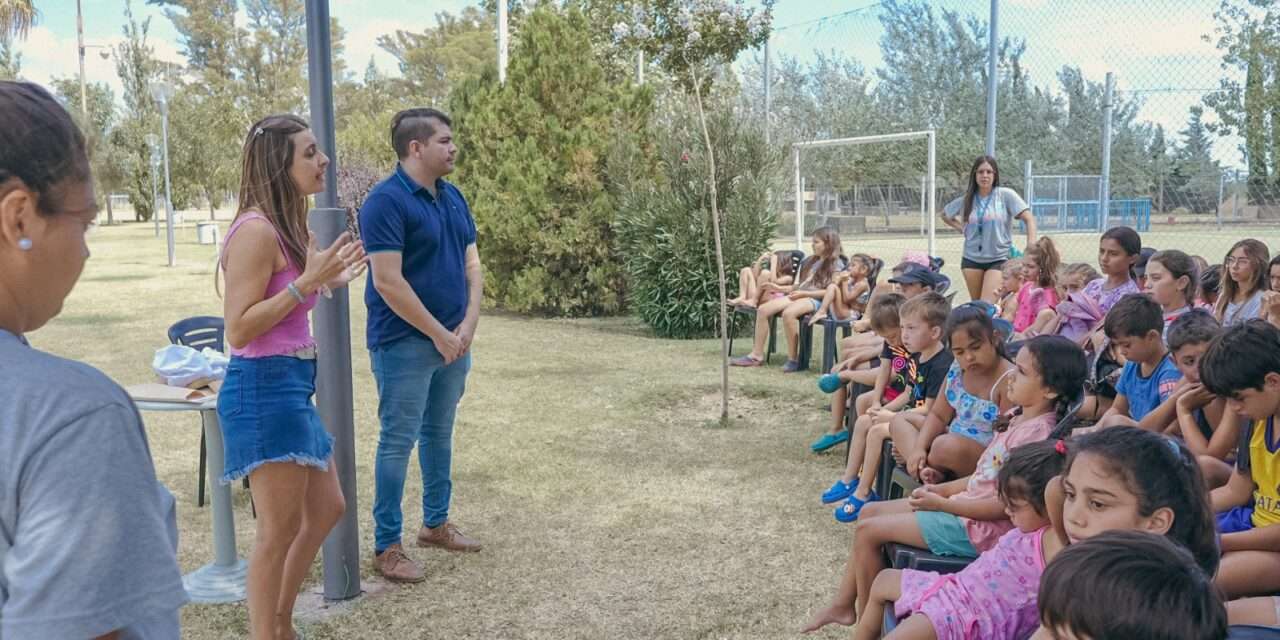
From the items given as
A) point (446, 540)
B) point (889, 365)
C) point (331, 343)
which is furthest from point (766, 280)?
point (331, 343)

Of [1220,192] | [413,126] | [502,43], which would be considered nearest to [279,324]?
[413,126]

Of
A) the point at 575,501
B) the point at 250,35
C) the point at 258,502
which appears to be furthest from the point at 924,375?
the point at 250,35

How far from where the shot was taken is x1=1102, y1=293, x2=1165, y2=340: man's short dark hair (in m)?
3.58

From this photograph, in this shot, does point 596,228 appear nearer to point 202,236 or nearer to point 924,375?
A: point 924,375

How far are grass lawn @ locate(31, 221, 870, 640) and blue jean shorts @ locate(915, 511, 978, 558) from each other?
721 mm

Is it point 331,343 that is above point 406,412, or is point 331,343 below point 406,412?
above

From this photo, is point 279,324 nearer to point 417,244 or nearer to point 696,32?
point 417,244

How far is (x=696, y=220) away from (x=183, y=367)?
6.68m

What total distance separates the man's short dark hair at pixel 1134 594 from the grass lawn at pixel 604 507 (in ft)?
6.39

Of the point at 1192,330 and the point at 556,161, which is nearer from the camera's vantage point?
the point at 1192,330

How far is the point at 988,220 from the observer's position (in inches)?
290

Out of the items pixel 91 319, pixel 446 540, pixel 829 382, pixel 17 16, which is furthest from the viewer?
pixel 17 16

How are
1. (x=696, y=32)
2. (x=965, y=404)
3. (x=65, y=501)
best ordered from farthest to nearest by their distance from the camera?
1. (x=696, y=32)
2. (x=965, y=404)
3. (x=65, y=501)

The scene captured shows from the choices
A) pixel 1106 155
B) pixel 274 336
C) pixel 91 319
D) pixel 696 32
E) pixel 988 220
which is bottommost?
pixel 91 319
